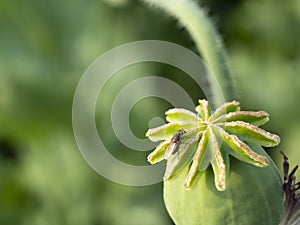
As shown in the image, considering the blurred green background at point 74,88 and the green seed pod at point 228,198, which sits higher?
the blurred green background at point 74,88

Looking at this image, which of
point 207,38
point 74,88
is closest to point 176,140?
point 207,38

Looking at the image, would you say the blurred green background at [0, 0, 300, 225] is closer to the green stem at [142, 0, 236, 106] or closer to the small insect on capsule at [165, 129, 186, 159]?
the green stem at [142, 0, 236, 106]

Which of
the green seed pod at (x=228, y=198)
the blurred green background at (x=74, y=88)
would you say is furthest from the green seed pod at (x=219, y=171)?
the blurred green background at (x=74, y=88)

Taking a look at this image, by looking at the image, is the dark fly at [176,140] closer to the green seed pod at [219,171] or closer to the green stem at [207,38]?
the green seed pod at [219,171]

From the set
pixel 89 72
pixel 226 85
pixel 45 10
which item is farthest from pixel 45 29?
pixel 226 85

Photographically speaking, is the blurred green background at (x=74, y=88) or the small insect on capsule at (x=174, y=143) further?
the blurred green background at (x=74, y=88)

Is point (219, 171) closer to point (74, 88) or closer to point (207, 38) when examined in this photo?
point (207, 38)

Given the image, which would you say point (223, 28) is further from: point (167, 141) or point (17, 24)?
point (167, 141)
